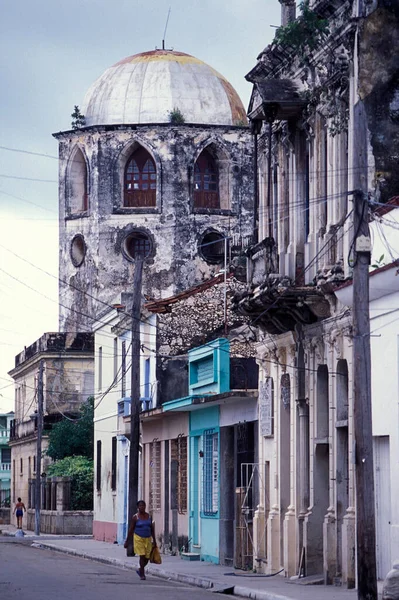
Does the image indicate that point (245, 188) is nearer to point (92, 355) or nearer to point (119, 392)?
point (92, 355)

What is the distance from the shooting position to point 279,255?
96.9ft

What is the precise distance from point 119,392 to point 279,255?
17.9m

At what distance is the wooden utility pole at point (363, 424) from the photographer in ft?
62.6

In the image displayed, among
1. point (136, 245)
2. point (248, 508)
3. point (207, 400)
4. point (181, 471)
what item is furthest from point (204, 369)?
point (136, 245)

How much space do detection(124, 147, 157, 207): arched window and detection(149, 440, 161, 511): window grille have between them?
68.5 feet

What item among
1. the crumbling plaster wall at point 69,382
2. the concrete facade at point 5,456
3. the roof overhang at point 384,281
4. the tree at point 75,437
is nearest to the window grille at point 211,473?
the roof overhang at point 384,281

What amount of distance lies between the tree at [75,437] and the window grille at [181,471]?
21.2 m

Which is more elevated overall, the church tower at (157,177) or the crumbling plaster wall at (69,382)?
the church tower at (157,177)

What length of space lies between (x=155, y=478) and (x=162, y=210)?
2135cm

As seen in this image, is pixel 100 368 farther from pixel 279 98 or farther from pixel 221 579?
pixel 279 98

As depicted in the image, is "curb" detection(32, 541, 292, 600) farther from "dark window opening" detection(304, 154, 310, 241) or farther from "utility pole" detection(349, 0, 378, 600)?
"dark window opening" detection(304, 154, 310, 241)

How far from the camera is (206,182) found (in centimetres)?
6238

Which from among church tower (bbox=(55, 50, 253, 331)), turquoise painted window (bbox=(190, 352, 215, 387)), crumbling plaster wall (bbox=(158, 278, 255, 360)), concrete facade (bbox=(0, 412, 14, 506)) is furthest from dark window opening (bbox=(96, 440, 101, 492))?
concrete facade (bbox=(0, 412, 14, 506))

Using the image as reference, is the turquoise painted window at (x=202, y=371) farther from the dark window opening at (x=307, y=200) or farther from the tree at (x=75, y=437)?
the tree at (x=75, y=437)
